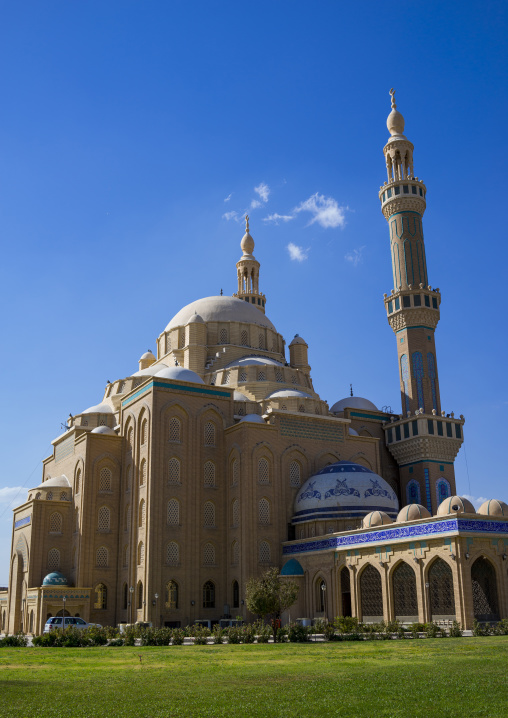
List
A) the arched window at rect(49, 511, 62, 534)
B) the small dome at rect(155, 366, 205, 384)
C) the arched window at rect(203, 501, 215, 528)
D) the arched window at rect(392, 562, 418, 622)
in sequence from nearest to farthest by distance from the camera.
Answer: the arched window at rect(392, 562, 418, 622) < the arched window at rect(203, 501, 215, 528) < the small dome at rect(155, 366, 205, 384) < the arched window at rect(49, 511, 62, 534)

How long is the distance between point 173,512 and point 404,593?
1256 cm

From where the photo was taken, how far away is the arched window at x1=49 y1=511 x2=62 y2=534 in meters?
39.4

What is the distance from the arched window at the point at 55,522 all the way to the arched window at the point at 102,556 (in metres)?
3.32

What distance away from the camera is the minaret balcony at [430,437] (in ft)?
141

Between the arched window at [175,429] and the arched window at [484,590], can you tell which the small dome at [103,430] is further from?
the arched window at [484,590]

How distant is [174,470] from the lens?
3688 centimetres

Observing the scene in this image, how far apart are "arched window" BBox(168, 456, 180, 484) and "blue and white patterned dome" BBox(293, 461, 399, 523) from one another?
21.5 ft

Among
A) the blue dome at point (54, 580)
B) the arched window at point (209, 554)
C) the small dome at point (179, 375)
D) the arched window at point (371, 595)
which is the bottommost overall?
the arched window at point (371, 595)

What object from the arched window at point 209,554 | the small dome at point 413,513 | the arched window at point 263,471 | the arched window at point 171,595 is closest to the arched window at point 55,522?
the arched window at point 171,595

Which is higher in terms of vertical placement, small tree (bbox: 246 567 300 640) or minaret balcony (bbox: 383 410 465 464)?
minaret balcony (bbox: 383 410 465 464)

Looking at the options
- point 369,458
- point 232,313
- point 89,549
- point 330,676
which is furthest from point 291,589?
point 232,313

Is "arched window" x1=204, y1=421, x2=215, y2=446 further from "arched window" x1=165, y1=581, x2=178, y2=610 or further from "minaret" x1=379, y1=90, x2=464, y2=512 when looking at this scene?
"minaret" x1=379, y1=90, x2=464, y2=512

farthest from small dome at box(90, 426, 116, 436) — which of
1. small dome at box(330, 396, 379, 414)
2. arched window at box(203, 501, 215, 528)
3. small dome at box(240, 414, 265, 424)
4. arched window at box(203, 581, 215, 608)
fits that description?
small dome at box(330, 396, 379, 414)

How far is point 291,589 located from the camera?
2570 cm
